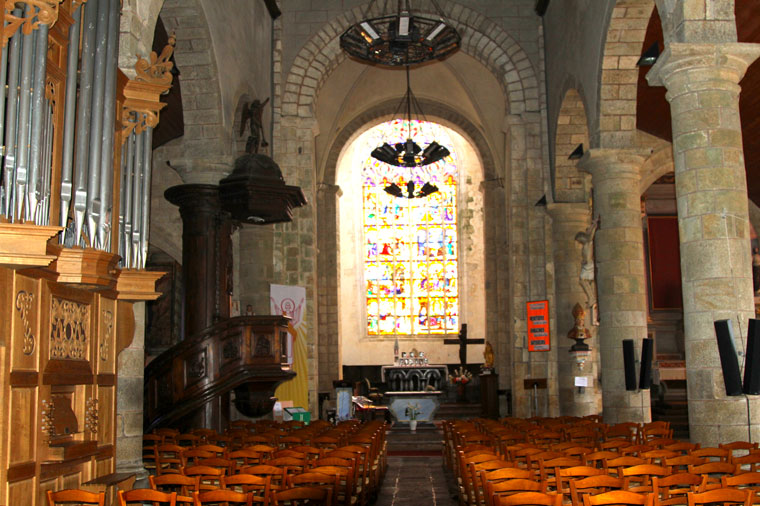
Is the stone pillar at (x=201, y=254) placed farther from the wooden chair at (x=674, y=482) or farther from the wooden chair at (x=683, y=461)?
the wooden chair at (x=674, y=482)

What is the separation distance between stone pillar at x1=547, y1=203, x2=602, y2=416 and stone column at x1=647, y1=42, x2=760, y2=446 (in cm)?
693

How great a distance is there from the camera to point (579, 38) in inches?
529

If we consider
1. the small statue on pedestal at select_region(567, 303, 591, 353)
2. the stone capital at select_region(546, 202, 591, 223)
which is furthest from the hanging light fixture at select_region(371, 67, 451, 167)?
the small statue on pedestal at select_region(567, 303, 591, 353)

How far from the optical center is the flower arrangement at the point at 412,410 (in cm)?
1778

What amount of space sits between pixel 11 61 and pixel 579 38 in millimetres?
10494

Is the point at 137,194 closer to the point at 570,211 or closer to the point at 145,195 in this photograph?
the point at 145,195

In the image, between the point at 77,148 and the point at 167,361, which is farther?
the point at 167,361

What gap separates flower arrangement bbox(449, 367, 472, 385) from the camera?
2373cm

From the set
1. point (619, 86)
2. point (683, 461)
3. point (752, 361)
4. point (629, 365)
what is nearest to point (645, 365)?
point (629, 365)

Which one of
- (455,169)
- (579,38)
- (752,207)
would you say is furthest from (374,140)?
(579,38)

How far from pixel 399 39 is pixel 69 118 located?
8.13m

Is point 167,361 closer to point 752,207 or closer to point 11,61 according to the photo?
point 11,61

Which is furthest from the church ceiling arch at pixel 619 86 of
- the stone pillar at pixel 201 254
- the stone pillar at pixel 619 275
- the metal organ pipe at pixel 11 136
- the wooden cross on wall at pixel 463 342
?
the wooden cross on wall at pixel 463 342

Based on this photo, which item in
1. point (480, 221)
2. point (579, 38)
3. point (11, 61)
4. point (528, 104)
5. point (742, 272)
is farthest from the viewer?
point (480, 221)
